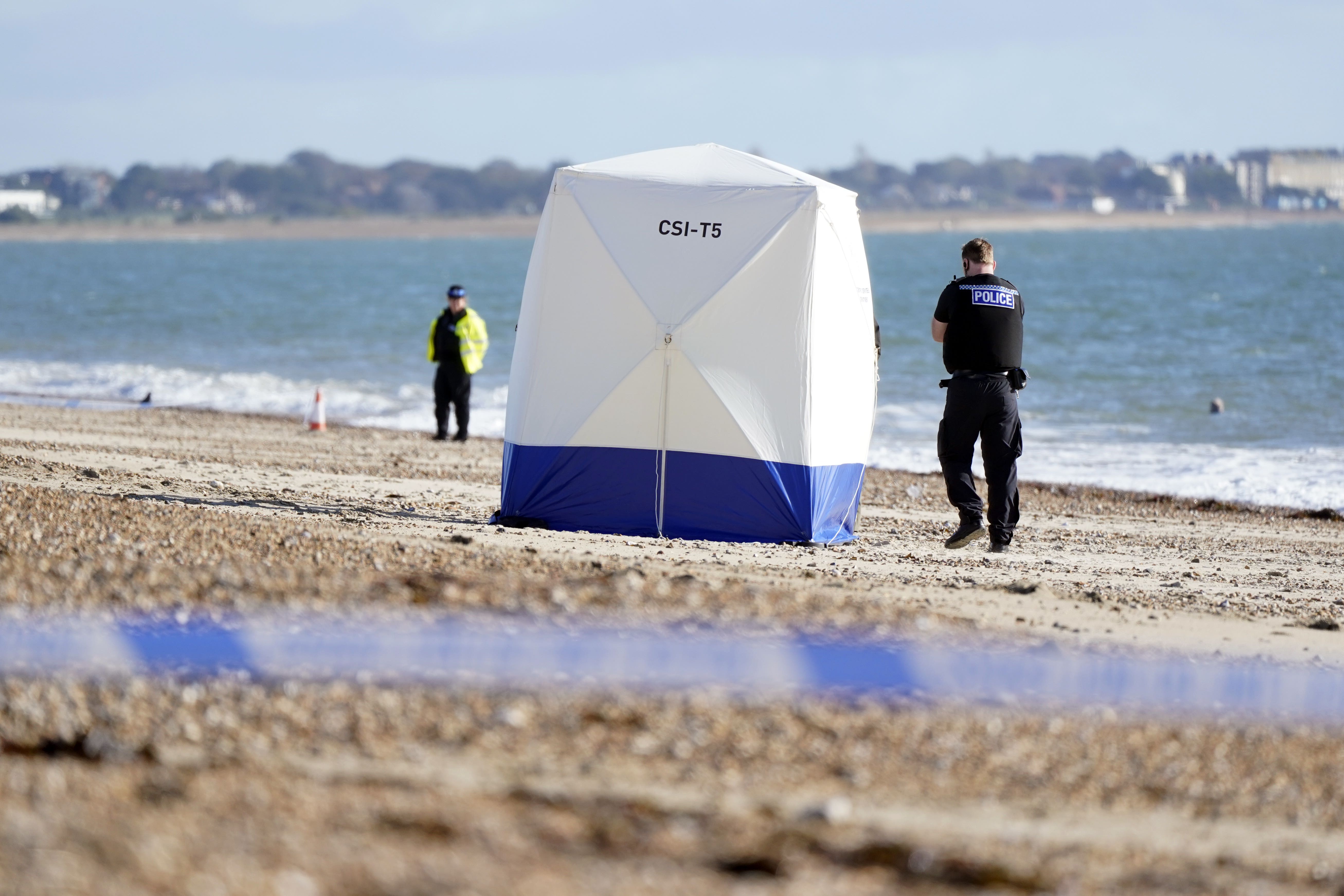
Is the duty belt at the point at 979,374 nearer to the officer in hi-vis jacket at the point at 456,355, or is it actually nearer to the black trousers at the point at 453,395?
the officer in hi-vis jacket at the point at 456,355

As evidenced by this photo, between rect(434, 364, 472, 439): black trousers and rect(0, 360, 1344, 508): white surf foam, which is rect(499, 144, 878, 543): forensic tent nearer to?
rect(0, 360, 1344, 508): white surf foam

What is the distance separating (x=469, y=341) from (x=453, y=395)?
72 cm

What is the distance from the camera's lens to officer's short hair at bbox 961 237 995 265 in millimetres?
8367

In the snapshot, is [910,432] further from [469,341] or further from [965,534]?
[965,534]

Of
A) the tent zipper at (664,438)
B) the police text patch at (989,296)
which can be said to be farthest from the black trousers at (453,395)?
the police text patch at (989,296)

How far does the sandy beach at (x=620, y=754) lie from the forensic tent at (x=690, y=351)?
2.56ft

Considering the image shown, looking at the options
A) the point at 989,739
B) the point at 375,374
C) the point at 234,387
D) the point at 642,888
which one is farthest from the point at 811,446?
the point at 375,374

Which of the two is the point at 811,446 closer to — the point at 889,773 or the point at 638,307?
the point at 638,307

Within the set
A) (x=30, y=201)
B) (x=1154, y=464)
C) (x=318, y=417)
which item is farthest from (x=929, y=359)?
(x=30, y=201)

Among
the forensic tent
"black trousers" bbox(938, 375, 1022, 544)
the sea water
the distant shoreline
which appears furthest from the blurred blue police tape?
the distant shoreline

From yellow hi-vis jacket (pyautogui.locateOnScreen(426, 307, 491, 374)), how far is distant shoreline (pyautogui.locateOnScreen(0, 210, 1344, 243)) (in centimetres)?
15488

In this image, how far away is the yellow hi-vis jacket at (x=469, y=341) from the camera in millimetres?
15047

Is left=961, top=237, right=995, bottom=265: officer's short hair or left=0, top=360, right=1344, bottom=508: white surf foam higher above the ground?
left=961, top=237, right=995, bottom=265: officer's short hair

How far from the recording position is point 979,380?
329 inches
